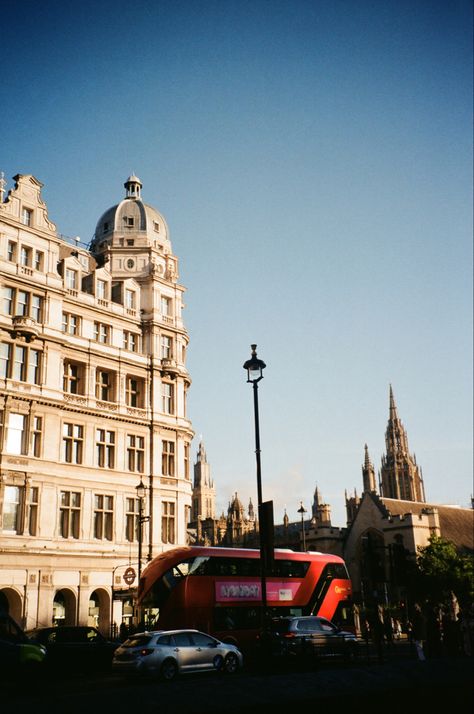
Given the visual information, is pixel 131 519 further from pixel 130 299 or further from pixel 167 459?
pixel 130 299

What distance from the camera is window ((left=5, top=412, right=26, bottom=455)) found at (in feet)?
126

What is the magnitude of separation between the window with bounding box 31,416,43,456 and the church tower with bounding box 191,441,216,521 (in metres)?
152

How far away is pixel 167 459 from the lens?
1863 inches

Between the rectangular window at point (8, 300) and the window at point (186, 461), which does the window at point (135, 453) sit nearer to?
the window at point (186, 461)

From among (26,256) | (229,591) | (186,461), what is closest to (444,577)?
(186,461)

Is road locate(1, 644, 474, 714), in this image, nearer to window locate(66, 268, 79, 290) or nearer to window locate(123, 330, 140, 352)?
window locate(66, 268, 79, 290)

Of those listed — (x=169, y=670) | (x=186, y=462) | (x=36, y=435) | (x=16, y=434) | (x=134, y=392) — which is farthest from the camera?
(x=186, y=462)

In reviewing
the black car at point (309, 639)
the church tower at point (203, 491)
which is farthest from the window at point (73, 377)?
the church tower at point (203, 491)

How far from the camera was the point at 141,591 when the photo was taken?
28.9 meters

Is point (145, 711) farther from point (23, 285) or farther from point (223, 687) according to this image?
point (23, 285)

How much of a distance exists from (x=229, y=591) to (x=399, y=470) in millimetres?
118629

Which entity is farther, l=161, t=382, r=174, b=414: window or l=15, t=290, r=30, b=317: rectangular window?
l=161, t=382, r=174, b=414: window

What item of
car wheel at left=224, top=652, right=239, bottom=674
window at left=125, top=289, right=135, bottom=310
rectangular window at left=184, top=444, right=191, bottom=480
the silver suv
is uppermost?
window at left=125, top=289, right=135, bottom=310

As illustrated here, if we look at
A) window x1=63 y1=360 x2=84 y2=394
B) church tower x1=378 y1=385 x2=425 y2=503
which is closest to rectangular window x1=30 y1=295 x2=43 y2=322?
window x1=63 y1=360 x2=84 y2=394
